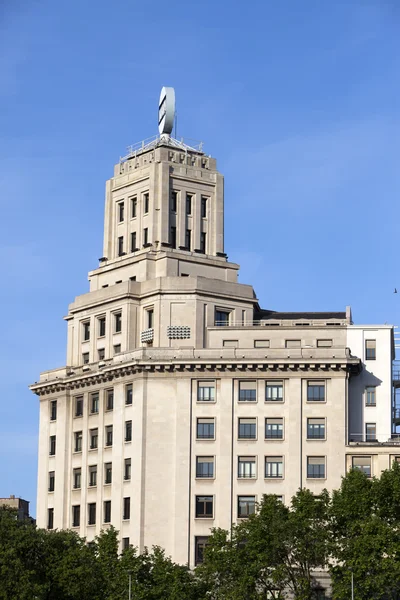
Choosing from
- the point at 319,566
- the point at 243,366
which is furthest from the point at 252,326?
the point at 319,566

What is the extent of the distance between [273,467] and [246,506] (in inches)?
163

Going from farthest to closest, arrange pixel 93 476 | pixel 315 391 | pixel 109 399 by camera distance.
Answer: pixel 109 399, pixel 93 476, pixel 315 391

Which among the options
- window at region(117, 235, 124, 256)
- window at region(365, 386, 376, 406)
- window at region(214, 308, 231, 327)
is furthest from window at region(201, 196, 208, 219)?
window at region(365, 386, 376, 406)

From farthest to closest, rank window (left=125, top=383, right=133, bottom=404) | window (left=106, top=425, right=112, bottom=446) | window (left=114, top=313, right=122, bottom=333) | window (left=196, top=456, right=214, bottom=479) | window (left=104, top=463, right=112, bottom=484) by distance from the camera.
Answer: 1. window (left=114, top=313, right=122, bottom=333)
2. window (left=106, top=425, right=112, bottom=446)
3. window (left=104, top=463, right=112, bottom=484)
4. window (left=125, top=383, right=133, bottom=404)
5. window (left=196, top=456, right=214, bottom=479)

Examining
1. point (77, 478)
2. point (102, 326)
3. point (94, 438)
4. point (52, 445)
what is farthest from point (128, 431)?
point (102, 326)

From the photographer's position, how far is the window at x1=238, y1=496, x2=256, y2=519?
15012 centimetres

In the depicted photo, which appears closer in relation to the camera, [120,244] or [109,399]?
[109,399]

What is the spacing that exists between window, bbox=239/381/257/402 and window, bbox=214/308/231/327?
760 centimetres

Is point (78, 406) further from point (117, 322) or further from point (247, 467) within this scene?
point (247, 467)

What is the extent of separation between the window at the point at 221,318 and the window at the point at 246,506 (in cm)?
1693

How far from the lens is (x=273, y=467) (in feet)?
496

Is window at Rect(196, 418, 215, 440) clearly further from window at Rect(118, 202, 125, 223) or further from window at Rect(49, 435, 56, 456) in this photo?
window at Rect(118, 202, 125, 223)

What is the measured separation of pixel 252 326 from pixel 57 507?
82.2 feet

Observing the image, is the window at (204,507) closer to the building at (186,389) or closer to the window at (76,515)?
the building at (186,389)
